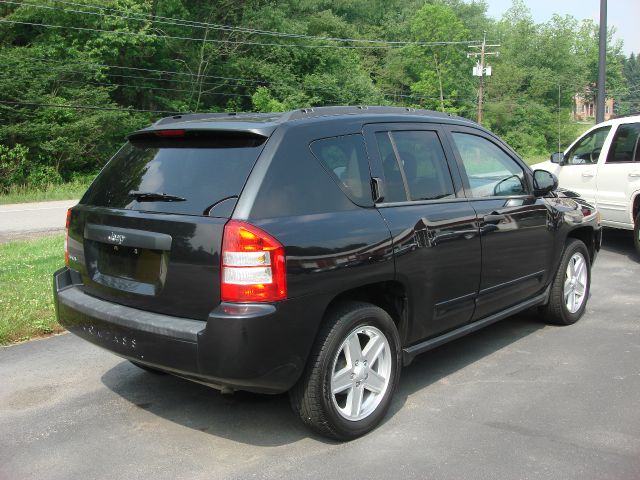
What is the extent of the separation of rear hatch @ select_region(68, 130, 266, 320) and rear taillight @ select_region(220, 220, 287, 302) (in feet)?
0.22

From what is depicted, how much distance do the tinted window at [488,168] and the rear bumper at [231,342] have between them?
1974 mm

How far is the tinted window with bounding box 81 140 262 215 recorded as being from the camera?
3.41 metres

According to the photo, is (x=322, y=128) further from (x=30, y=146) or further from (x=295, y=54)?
(x=295, y=54)

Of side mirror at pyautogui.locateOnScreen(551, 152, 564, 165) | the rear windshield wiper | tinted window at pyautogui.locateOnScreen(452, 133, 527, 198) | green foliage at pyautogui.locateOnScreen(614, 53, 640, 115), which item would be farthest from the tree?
the rear windshield wiper

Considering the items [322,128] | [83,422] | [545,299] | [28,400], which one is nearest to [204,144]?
[322,128]

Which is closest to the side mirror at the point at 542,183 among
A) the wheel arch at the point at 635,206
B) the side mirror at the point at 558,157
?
the wheel arch at the point at 635,206

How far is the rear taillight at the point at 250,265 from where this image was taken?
316 cm

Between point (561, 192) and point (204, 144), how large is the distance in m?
3.65

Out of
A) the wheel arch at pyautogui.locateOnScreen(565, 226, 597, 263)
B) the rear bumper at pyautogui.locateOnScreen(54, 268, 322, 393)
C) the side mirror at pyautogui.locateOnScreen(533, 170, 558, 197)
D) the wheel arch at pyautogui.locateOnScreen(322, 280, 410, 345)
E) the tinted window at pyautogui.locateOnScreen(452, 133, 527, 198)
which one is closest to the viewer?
the rear bumper at pyautogui.locateOnScreen(54, 268, 322, 393)

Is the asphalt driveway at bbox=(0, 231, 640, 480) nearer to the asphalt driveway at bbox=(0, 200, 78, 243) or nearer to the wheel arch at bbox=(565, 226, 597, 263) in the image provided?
the wheel arch at bbox=(565, 226, 597, 263)

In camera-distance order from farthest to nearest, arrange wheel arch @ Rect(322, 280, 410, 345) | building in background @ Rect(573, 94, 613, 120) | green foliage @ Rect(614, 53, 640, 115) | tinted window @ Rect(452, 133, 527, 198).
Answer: green foliage @ Rect(614, 53, 640, 115) < building in background @ Rect(573, 94, 613, 120) < tinted window @ Rect(452, 133, 527, 198) < wheel arch @ Rect(322, 280, 410, 345)

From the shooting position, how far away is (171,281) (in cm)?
337

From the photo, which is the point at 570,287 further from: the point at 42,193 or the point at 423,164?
the point at 42,193

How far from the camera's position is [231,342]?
3.12 m
